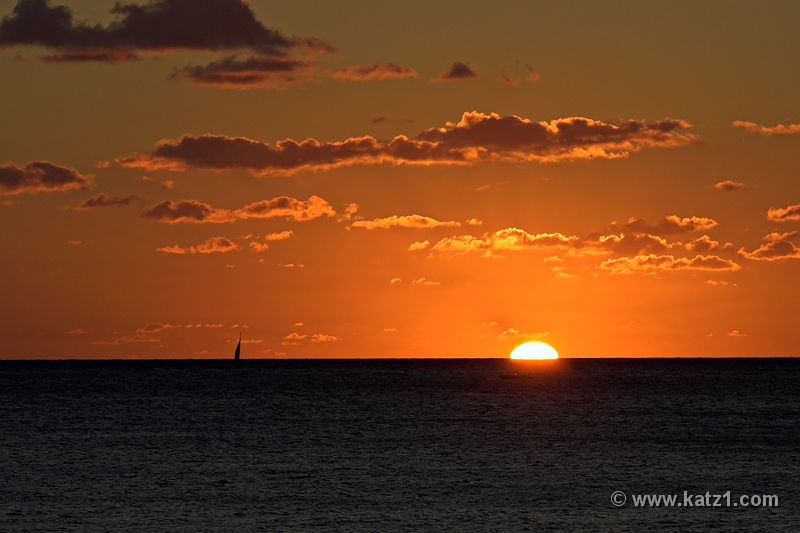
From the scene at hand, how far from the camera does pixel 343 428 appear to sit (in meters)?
107

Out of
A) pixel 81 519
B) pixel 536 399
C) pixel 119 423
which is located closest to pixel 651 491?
pixel 81 519

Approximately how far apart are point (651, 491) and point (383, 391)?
Result: 135973mm

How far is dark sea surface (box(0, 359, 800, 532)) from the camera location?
5475cm

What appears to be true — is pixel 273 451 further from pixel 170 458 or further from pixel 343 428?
pixel 343 428

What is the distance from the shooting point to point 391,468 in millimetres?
74062

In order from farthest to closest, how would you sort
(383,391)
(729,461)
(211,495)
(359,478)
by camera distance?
1. (383,391)
2. (729,461)
3. (359,478)
4. (211,495)

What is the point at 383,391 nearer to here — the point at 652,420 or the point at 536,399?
the point at 536,399

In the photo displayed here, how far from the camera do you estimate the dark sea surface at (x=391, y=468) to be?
2156 inches

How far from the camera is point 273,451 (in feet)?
279

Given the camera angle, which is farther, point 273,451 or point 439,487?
point 273,451

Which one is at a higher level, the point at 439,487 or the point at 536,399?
the point at 536,399

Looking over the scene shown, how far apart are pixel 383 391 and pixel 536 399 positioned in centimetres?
4094

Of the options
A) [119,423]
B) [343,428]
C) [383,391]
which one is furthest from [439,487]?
[383,391]

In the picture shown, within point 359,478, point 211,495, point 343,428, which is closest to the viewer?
point 211,495
